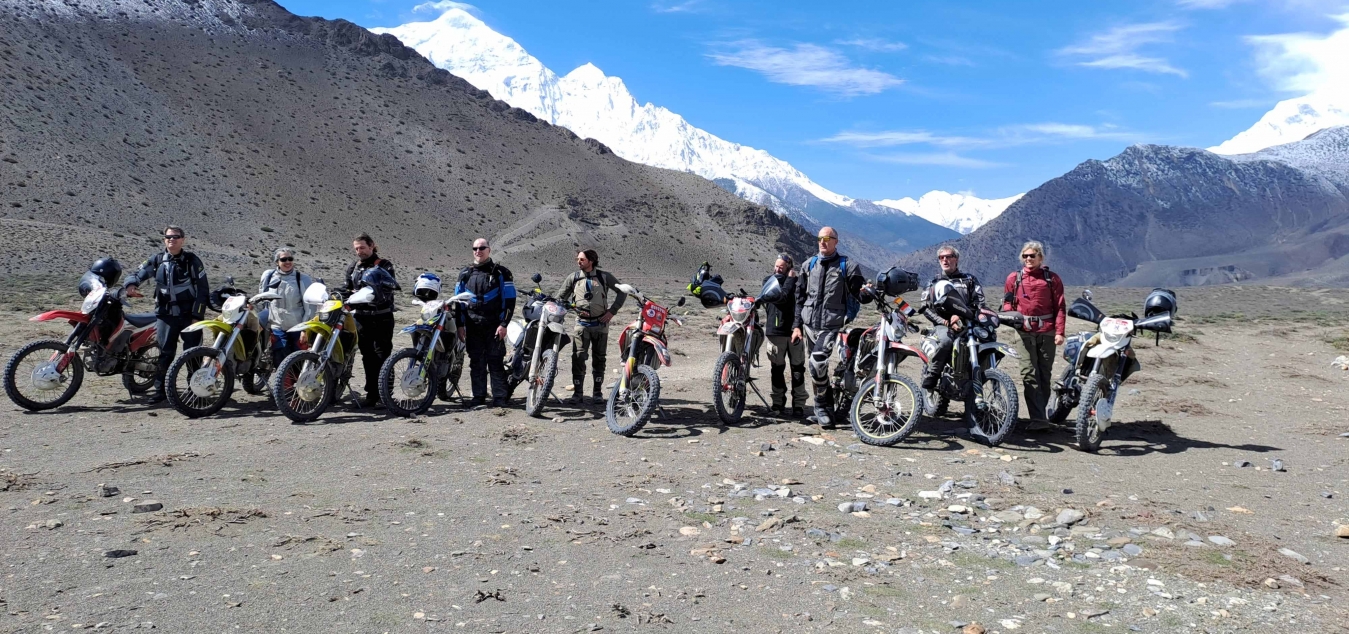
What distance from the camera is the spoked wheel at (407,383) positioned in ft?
28.9

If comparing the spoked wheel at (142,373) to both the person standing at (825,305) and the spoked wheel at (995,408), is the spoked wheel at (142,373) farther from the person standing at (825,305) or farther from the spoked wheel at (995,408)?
the spoked wheel at (995,408)

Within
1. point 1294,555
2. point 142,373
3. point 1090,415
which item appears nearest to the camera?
point 1294,555

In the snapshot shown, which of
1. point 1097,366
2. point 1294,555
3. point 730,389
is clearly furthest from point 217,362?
point 1294,555

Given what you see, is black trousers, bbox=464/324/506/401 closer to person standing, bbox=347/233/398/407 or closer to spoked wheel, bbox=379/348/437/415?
spoked wheel, bbox=379/348/437/415

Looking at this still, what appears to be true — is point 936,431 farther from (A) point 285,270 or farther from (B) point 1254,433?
(A) point 285,270

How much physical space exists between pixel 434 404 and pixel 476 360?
724 millimetres

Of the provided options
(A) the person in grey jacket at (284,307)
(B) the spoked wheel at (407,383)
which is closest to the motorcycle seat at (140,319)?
(A) the person in grey jacket at (284,307)

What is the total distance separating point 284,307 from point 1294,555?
348 inches

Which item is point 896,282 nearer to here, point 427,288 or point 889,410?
point 889,410

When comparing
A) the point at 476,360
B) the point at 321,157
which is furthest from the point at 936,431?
the point at 321,157

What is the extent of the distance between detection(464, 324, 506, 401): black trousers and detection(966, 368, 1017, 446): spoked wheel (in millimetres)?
4934

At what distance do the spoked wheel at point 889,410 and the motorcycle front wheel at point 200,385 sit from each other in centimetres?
617

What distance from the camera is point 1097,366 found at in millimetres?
7770

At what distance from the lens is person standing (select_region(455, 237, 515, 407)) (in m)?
9.34
